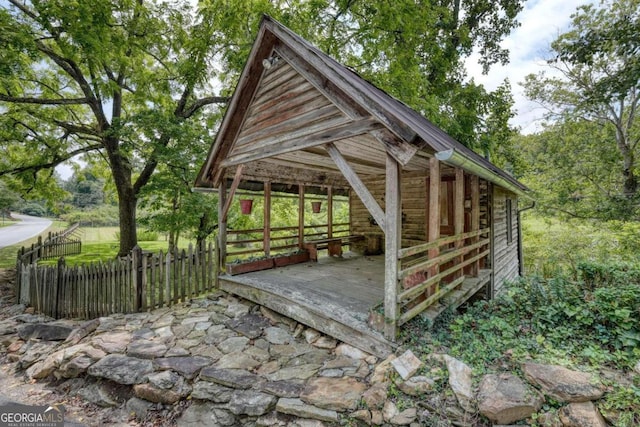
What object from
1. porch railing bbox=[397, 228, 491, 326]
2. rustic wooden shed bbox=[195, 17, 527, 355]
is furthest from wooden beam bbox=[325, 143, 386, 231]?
porch railing bbox=[397, 228, 491, 326]

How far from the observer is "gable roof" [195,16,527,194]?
11.1 ft

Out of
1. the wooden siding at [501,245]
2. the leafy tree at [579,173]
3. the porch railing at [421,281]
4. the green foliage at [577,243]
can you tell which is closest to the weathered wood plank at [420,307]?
the porch railing at [421,281]

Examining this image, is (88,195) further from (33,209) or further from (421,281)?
(421,281)

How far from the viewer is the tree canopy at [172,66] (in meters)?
7.96

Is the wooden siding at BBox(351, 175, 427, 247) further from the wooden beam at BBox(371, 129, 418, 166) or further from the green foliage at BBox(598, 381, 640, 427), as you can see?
the green foliage at BBox(598, 381, 640, 427)

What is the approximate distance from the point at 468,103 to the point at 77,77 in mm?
14920

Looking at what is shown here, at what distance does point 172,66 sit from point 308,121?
31.4 ft

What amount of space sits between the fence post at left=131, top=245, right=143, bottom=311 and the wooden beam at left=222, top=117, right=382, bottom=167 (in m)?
2.65

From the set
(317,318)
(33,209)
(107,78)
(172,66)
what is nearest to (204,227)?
(107,78)

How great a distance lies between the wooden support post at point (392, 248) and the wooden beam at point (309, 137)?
25.6 inches

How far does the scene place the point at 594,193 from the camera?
15789mm

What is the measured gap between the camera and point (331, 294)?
192 inches

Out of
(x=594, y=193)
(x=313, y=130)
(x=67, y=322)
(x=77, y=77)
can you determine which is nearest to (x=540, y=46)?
(x=594, y=193)

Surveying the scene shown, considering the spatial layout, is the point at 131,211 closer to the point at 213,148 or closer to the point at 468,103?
the point at 213,148
